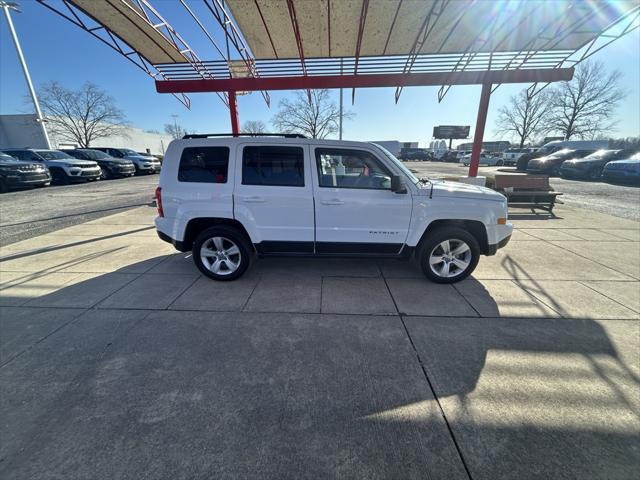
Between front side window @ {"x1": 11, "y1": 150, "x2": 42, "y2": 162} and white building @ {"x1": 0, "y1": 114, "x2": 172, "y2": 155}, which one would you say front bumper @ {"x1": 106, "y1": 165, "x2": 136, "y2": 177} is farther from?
white building @ {"x1": 0, "y1": 114, "x2": 172, "y2": 155}

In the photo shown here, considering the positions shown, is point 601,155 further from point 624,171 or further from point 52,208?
point 52,208

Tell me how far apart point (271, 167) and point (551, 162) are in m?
24.2

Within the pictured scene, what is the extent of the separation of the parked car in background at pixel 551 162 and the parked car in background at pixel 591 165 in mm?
1434

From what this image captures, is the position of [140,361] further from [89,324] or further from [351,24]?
[351,24]

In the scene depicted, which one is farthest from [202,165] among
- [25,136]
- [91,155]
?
[25,136]

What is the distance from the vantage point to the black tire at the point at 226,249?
377 centimetres

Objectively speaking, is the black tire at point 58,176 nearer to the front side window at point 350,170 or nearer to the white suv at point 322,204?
the white suv at point 322,204

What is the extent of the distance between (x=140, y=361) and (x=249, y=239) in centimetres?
195

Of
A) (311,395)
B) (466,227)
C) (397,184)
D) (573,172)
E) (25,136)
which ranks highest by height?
(25,136)

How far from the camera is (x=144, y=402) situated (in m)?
1.99

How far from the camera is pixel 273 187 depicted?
11.8 feet

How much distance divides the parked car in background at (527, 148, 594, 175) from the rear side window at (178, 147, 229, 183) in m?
23.7

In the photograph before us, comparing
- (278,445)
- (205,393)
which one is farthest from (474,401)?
(205,393)

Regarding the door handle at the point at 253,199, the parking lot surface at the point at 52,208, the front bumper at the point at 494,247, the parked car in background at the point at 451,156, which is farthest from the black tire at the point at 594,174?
the parked car in background at the point at 451,156
